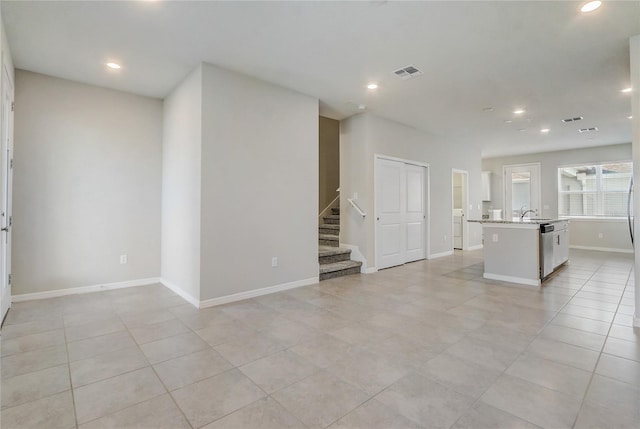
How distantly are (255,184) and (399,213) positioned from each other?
3.19 m

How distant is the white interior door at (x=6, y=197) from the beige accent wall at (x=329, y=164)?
→ 5180 millimetres

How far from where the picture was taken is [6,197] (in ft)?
11.1

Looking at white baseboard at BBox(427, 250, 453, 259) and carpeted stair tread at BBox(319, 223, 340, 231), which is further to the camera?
white baseboard at BBox(427, 250, 453, 259)

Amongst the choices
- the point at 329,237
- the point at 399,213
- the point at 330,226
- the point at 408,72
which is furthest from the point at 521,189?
the point at 408,72

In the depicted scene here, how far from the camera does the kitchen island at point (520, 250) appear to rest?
449 cm

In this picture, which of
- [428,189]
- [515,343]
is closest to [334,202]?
[428,189]

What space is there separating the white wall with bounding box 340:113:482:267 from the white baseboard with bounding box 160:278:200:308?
2.86m

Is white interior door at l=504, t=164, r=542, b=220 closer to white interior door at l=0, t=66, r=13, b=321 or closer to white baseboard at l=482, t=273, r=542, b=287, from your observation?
white baseboard at l=482, t=273, r=542, b=287

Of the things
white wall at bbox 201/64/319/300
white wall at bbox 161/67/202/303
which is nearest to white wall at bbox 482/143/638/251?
white wall at bbox 201/64/319/300

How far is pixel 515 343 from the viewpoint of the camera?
2.55m

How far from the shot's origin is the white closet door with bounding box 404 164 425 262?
6.25 metres

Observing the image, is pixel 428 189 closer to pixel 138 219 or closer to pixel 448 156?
pixel 448 156

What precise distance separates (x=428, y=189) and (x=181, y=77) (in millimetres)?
5141

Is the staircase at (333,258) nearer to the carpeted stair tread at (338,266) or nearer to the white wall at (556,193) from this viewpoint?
the carpeted stair tread at (338,266)
